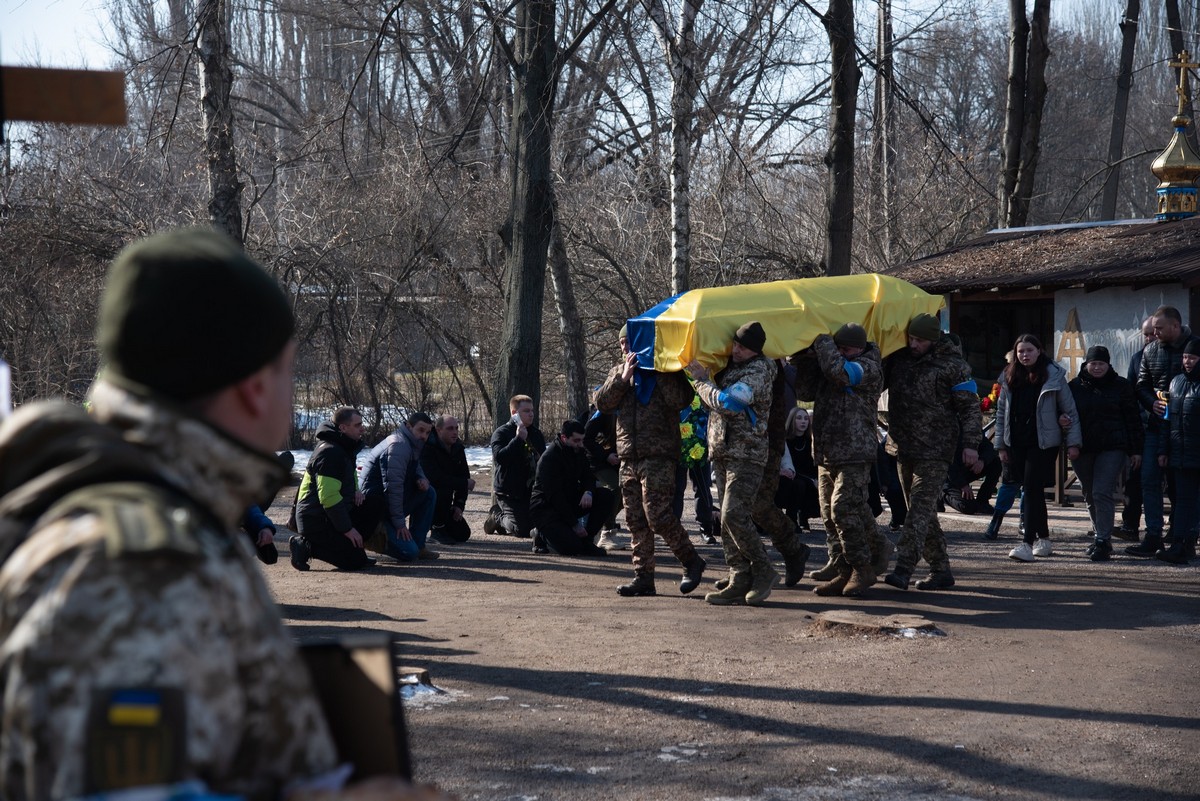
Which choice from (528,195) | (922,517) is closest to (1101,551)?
(922,517)

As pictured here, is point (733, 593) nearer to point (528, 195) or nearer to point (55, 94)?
point (528, 195)

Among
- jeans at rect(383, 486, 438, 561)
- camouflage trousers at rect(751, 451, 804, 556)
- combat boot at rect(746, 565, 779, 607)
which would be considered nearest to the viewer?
combat boot at rect(746, 565, 779, 607)

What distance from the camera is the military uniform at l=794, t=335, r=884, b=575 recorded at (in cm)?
846

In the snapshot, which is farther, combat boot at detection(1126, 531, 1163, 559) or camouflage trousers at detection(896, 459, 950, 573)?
combat boot at detection(1126, 531, 1163, 559)

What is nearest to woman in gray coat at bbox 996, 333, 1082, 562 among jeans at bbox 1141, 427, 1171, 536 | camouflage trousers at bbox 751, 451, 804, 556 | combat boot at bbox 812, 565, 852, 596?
jeans at bbox 1141, 427, 1171, 536

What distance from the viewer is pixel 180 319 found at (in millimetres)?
1596

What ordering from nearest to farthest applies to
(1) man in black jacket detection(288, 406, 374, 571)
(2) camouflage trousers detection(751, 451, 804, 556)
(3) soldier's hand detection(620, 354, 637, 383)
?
(3) soldier's hand detection(620, 354, 637, 383)
(2) camouflage trousers detection(751, 451, 804, 556)
(1) man in black jacket detection(288, 406, 374, 571)

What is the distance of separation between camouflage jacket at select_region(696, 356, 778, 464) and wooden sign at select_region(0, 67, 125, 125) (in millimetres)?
6304

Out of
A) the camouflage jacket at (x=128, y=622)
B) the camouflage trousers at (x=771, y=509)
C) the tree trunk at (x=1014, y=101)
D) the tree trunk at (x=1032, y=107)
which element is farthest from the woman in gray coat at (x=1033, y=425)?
the tree trunk at (x=1014, y=101)

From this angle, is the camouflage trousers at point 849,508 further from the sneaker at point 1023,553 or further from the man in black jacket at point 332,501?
the man in black jacket at point 332,501

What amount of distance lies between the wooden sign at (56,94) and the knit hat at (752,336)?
6.31 meters

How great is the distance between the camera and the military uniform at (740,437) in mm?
8234

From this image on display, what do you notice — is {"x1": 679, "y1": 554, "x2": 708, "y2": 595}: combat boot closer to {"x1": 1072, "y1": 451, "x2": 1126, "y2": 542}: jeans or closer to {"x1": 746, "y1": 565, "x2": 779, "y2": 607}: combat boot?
{"x1": 746, "y1": 565, "x2": 779, "y2": 607}: combat boot

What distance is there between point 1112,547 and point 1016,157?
35.9ft
